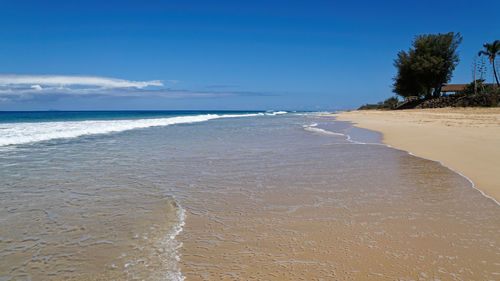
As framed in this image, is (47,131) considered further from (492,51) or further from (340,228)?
(492,51)

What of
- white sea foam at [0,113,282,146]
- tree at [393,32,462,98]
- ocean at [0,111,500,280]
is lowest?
ocean at [0,111,500,280]

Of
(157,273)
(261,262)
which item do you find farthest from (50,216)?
(261,262)

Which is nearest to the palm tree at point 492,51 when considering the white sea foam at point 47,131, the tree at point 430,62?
the tree at point 430,62

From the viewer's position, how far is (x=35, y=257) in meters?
2.63

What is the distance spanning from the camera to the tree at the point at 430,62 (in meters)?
42.7

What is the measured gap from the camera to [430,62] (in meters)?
42.3

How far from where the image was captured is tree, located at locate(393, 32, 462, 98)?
42.7 m

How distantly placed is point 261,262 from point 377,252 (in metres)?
0.99

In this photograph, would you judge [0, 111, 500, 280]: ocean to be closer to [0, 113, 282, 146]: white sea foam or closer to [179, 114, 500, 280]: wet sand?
[179, 114, 500, 280]: wet sand

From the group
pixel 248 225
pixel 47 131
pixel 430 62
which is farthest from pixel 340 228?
pixel 430 62

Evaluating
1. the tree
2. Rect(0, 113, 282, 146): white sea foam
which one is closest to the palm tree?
the tree

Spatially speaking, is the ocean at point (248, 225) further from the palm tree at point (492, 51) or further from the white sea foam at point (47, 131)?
the palm tree at point (492, 51)

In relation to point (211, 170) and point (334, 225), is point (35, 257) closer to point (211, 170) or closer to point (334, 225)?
point (334, 225)

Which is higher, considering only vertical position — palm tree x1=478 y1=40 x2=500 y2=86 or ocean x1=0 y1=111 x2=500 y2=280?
palm tree x1=478 y1=40 x2=500 y2=86
